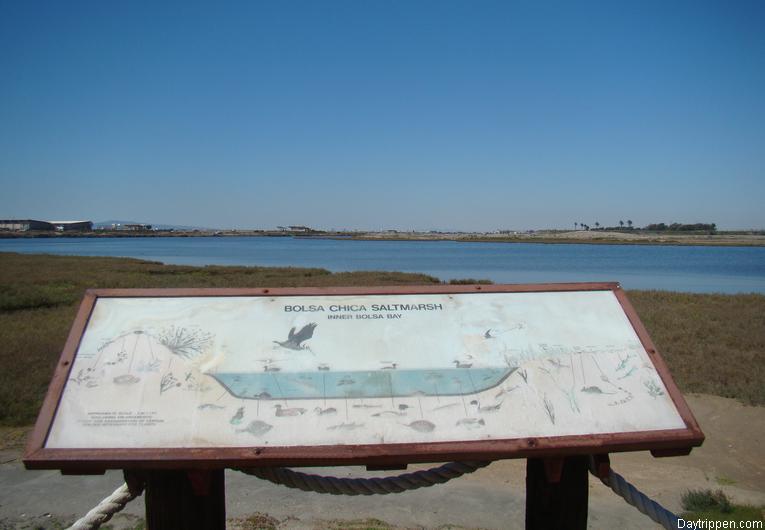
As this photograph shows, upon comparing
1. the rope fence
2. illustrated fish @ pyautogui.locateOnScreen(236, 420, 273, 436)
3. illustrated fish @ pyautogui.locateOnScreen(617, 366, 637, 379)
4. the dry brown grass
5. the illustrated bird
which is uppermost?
the illustrated bird

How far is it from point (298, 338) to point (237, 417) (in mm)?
491

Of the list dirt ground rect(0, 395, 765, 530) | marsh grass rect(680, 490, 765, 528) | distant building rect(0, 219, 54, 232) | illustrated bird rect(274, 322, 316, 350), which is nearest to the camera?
illustrated bird rect(274, 322, 316, 350)

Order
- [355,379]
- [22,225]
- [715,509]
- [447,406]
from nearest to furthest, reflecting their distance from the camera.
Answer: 1. [447,406]
2. [355,379]
3. [715,509]
4. [22,225]

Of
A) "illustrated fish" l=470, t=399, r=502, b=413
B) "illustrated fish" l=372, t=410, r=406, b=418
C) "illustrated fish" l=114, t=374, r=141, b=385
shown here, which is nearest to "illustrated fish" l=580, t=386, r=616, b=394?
"illustrated fish" l=470, t=399, r=502, b=413

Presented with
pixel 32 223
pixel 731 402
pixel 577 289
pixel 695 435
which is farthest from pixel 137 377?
pixel 32 223

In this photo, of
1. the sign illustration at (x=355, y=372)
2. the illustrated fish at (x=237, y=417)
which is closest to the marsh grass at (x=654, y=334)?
the sign illustration at (x=355, y=372)

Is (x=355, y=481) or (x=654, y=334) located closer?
(x=355, y=481)

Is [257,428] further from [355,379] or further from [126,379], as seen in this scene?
[126,379]

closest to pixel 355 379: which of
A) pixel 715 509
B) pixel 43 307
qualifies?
pixel 715 509

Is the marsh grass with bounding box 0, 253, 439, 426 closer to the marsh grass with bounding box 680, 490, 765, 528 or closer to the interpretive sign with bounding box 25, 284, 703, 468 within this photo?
the interpretive sign with bounding box 25, 284, 703, 468

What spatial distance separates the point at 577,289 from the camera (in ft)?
9.86

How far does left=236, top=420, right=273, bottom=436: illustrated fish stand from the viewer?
2268 mm

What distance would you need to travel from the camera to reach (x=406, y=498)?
16.2 ft

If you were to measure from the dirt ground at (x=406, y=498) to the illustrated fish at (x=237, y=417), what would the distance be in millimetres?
2329
